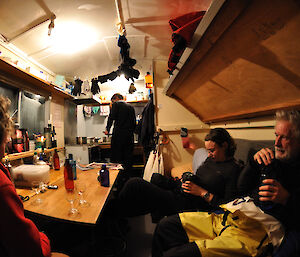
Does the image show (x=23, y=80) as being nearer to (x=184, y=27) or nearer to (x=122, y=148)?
(x=122, y=148)

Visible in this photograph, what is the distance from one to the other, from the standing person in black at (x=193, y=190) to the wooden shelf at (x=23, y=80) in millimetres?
1723

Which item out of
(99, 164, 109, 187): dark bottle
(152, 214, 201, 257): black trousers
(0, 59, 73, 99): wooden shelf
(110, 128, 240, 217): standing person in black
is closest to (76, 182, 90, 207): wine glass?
(99, 164, 109, 187): dark bottle

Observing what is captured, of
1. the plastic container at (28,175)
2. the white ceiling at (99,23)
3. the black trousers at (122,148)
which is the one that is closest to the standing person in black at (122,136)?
the black trousers at (122,148)

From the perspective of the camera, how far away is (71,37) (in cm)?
177

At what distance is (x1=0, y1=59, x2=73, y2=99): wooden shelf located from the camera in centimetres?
150

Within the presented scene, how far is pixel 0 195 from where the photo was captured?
1.85 ft

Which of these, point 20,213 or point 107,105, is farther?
point 107,105

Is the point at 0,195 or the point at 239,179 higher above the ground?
the point at 0,195

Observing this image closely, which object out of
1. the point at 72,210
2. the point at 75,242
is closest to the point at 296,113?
the point at 72,210

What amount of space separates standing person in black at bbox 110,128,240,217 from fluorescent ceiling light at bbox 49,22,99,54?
1822 mm

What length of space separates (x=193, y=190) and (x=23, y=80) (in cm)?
237

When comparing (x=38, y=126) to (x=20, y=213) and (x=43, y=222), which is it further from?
(x=20, y=213)

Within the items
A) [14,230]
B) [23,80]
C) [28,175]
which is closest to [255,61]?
[14,230]

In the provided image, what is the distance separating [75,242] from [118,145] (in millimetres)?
1521
